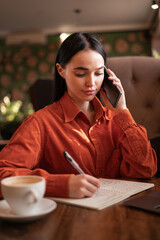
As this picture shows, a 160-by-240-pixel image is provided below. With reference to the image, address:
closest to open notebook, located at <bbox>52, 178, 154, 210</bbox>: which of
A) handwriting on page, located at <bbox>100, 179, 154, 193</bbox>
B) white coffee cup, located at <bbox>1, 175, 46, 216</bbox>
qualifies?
handwriting on page, located at <bbox>100, 179, 154, 193</bbox>

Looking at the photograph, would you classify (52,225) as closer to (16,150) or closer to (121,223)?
(121,223)

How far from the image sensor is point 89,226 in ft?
1.93

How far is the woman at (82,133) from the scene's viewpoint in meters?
1.12

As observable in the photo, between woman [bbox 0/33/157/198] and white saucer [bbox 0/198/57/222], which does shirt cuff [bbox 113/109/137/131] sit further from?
white saucer [bbox 0/198/57/222]

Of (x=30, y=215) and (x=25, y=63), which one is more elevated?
(x=25, y=63)

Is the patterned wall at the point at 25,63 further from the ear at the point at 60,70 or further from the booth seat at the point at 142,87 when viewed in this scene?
the ear at the point at 60,70

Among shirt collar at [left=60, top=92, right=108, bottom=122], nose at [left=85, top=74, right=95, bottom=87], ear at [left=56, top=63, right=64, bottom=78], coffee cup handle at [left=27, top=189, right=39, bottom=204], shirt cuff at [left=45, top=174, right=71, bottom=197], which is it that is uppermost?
ear at [left=56, top=63, right=64, bottom=78]

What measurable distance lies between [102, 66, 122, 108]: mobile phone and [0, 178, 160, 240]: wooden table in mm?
661

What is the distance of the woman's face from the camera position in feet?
3.70

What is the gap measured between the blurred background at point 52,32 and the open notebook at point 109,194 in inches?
201

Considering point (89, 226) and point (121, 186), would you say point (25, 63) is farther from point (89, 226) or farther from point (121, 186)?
point (89, 226)

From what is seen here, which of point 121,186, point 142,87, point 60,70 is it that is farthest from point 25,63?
point 121,186

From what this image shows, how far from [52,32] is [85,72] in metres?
6.57

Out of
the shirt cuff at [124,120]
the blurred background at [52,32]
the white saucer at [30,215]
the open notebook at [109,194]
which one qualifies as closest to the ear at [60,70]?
the shirt cuff at [124,120]
